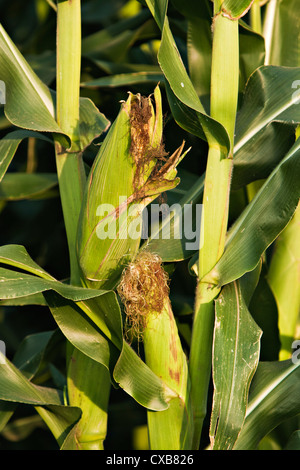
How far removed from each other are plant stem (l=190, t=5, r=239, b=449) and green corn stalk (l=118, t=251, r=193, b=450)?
34 mm

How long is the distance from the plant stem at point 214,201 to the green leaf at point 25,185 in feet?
2.06

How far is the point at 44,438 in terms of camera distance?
6.39 feet

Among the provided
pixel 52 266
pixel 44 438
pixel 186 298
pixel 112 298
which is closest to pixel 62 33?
pixel 112 298

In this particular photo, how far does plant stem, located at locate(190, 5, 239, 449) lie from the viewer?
2.73ft

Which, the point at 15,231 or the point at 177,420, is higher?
the point at 15,231

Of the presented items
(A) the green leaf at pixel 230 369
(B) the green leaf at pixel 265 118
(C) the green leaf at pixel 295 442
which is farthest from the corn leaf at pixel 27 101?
(C) the green leaf at pixel 295 442

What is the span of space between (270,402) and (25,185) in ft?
2.68

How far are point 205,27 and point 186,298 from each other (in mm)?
818

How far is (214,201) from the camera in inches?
33.5

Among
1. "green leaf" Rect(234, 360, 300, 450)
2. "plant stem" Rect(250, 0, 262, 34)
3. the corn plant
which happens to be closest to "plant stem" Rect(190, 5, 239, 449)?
the corn plant

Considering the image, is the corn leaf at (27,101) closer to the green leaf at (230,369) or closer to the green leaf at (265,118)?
the green leaf at (265,118)

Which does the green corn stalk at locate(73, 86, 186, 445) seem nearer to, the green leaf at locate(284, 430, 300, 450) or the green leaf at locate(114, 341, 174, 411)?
the green leaf at locate(114, 341, 174, 411)

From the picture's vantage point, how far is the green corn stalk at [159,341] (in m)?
0.81

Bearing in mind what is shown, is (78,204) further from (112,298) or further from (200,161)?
(200,161)
